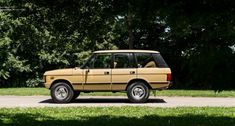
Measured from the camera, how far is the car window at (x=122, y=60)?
65.2ft

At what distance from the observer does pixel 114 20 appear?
815cm

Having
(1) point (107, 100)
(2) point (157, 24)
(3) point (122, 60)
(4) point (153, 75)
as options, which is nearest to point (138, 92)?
(4) point (153, 75)

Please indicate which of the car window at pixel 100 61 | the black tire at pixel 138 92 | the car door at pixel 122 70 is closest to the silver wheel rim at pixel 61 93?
the car window at pixel 100 61

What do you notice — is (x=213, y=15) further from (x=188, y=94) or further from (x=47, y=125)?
(x=188, y=94)

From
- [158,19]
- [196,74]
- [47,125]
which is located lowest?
[47,125]

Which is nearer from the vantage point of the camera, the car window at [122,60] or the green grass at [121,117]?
the green grass at [121,117]

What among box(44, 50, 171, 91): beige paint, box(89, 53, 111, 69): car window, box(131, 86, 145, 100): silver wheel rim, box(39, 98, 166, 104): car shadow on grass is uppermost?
box(89, 53, 111, 69): car window

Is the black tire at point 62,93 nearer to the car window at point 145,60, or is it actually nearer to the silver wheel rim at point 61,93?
the silver wheel rim at point 61,93

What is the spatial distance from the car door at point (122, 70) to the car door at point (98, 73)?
0.22 meters

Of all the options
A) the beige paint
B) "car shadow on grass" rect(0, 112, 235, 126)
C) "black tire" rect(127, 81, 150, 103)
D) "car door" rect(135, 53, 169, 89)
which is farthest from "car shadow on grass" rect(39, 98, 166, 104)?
"car shadow on grass" rect(0, 112, 235, 126)

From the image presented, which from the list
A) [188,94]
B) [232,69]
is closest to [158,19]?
[232,69]

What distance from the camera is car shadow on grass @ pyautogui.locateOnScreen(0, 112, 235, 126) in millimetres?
11436

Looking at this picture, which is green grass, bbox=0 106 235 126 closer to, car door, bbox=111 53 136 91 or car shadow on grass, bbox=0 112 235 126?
car shadow on grass, bbox=0 112 235 126

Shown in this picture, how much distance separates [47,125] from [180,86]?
20006mm
